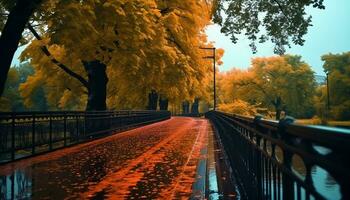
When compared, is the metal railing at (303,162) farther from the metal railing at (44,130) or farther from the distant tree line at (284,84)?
the distant tree line at (284,84)

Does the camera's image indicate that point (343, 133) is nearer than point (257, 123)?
Yes

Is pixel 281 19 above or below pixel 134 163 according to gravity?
above

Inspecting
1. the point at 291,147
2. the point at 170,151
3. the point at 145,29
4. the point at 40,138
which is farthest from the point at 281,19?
the point at 291,147

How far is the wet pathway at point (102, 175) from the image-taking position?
8773 mm

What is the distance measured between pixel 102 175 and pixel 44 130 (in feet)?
21.0

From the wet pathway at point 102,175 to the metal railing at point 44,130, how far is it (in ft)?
1.57

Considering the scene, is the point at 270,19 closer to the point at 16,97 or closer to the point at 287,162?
the point at 287,162

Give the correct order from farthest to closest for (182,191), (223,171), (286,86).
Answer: (286,86) → (223,171) → (182,191)

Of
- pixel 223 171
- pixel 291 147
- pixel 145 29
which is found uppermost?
pixel 145 29

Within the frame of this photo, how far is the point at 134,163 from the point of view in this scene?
43.4 feet

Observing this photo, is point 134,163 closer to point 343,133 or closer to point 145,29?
point 343,133

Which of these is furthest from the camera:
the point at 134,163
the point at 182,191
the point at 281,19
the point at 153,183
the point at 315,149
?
the point at 281,19

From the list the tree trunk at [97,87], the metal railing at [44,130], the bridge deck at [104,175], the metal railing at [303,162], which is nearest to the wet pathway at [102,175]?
the bridge deck at [104,175]

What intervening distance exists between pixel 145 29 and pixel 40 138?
10.4 meters
